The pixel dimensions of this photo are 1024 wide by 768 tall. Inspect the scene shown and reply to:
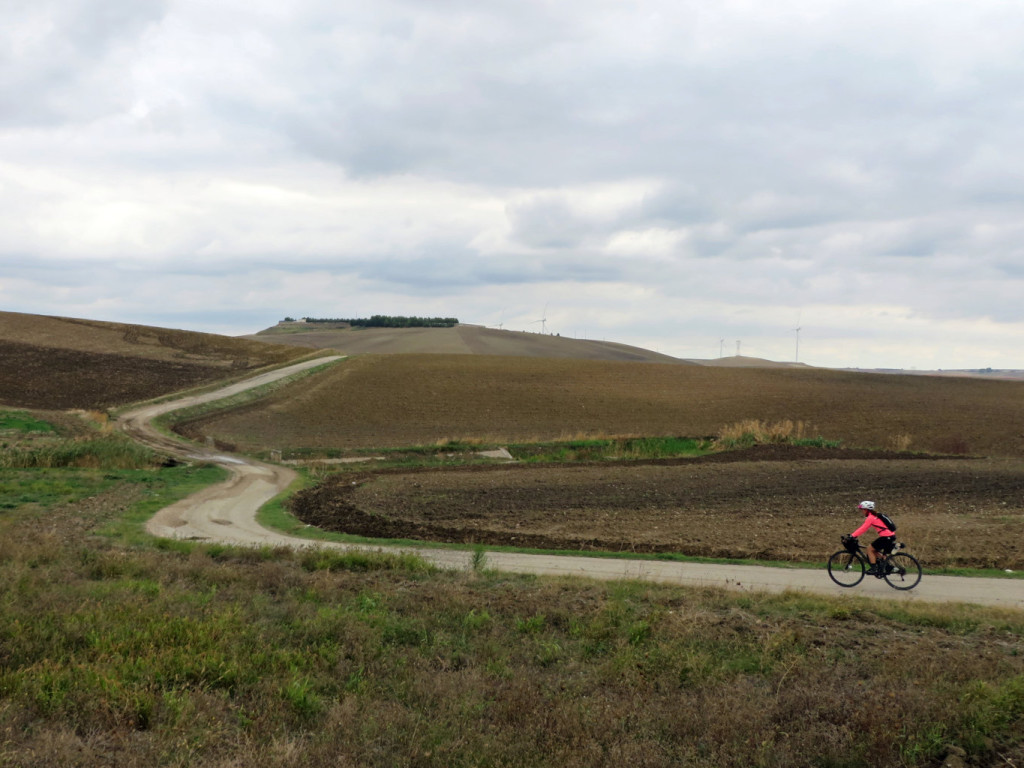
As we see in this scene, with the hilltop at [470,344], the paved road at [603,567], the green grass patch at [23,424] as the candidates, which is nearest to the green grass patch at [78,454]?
the green grass patch at [23,424]

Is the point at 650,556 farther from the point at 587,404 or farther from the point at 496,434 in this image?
the point at 587,404

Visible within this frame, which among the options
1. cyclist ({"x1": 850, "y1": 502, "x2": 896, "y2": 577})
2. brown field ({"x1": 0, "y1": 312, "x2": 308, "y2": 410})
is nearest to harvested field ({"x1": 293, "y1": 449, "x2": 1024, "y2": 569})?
cyclist ({"x1": 850, "y1": 502, "x2": 896, "y2": 577})

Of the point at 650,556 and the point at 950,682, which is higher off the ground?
the point at 950,682

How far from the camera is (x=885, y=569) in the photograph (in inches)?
626

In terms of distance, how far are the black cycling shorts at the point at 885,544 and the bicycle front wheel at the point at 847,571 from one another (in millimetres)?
477

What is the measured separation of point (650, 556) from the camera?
735 inches

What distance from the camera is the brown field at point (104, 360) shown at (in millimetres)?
56250

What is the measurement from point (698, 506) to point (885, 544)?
10.6 metres

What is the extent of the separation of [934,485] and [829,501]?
6285 mm

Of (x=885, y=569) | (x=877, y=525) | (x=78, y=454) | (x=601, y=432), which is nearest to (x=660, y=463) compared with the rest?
(x=601, y=432)

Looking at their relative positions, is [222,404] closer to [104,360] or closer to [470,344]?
[104,360]

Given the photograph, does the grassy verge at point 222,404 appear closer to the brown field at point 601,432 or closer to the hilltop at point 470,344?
the brown field at point 601,432

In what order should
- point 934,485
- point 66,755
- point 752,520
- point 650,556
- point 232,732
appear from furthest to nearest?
point 934,485
point 752,520
point 650,556
point 232,732
point 66,755

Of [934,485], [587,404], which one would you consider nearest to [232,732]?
[934,485]
